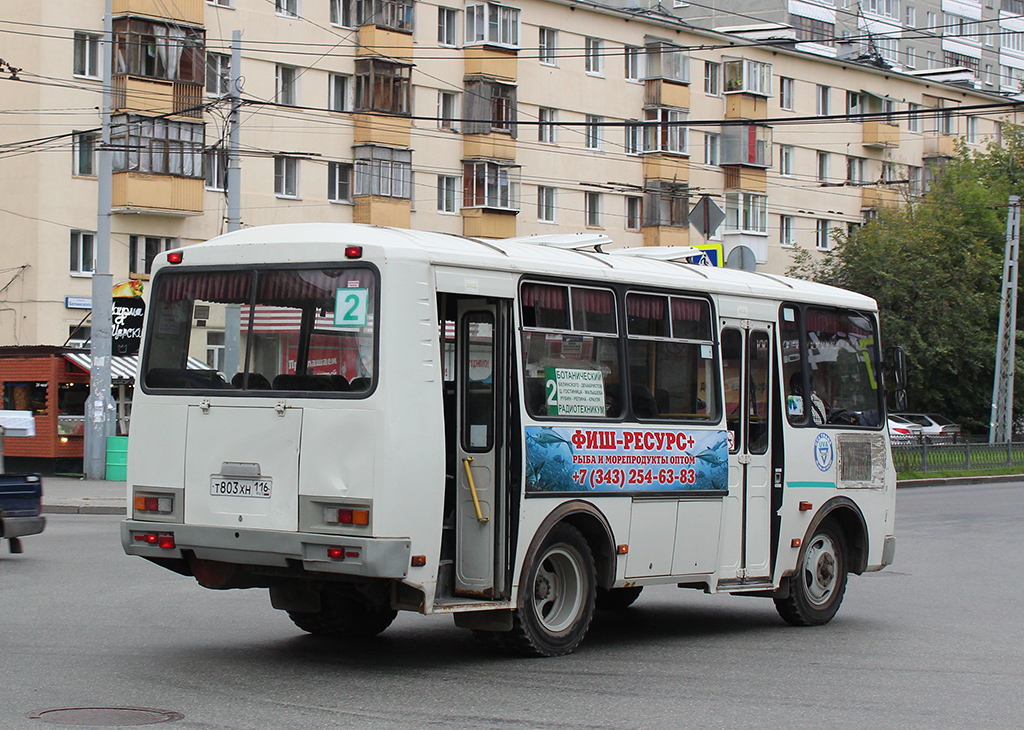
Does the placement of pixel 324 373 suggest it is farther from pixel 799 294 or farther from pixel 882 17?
pixel 882 17

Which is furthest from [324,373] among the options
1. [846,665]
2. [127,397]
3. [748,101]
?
[748,101]

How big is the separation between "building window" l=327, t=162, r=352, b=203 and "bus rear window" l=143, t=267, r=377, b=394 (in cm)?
3767

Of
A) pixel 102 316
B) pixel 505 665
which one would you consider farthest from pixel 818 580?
pixel 102 316

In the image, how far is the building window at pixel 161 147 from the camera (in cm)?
→ 4103

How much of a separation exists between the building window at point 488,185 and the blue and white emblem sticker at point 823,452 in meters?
38.8

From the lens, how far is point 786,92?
212 feet

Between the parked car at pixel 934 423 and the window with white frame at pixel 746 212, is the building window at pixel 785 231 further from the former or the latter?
the parked car at pixel 934 423

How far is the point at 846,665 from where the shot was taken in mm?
10195

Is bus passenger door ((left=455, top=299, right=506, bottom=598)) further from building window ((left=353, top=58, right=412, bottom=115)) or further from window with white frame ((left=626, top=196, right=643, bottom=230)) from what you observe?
window with white frame ((left=626, top=196, right=643, bottom=230))

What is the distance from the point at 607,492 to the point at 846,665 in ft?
6.54

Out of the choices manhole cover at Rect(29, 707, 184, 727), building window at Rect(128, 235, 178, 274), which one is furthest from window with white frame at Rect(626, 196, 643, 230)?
manhole cover at Rect(29, 707, 184, 727)

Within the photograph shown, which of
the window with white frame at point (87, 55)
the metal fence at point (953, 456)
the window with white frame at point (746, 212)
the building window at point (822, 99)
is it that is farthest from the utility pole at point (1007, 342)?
the window with white frame at point (87, 55)

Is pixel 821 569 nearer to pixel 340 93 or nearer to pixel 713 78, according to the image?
pixel 340 93

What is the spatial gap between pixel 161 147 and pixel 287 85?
238 inches
